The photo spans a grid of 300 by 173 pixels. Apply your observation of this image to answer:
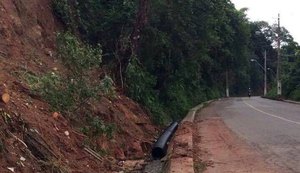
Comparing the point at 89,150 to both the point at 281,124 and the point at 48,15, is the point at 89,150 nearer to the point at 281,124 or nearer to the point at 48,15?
the point at 48,15

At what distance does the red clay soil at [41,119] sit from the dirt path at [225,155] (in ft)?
5.42

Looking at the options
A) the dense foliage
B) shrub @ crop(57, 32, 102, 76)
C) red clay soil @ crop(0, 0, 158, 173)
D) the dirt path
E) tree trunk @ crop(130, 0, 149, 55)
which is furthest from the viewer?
the dense foliage

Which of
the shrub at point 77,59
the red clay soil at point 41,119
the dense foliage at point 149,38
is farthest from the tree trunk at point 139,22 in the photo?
the shrub at point 77,59

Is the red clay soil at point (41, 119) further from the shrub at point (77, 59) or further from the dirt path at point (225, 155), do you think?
the dirt path at point (225, 155)

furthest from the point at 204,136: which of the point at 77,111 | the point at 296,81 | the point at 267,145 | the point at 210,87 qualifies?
the point at 210,87

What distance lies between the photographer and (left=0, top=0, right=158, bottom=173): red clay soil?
788cm

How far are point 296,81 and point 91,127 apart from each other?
38648 millimetres

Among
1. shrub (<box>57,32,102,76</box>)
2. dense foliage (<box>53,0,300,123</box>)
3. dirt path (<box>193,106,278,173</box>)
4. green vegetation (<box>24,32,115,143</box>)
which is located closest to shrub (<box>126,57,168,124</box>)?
dense foliage (<box>53,0,300,123</box>)

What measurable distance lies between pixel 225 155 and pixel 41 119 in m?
4.16

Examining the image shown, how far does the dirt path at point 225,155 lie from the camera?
9.27 metres

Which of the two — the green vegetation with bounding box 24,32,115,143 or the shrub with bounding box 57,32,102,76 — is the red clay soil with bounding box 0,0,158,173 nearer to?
the green vegetation with bounding box 24,32,115,143

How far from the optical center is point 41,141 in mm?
8445

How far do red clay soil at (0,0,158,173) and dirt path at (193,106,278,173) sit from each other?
5.42 ft

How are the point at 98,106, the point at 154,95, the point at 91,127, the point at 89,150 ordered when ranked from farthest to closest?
the point at 154,95 < the point at 98,106 < the point at 91,127 < the point at 89,150
